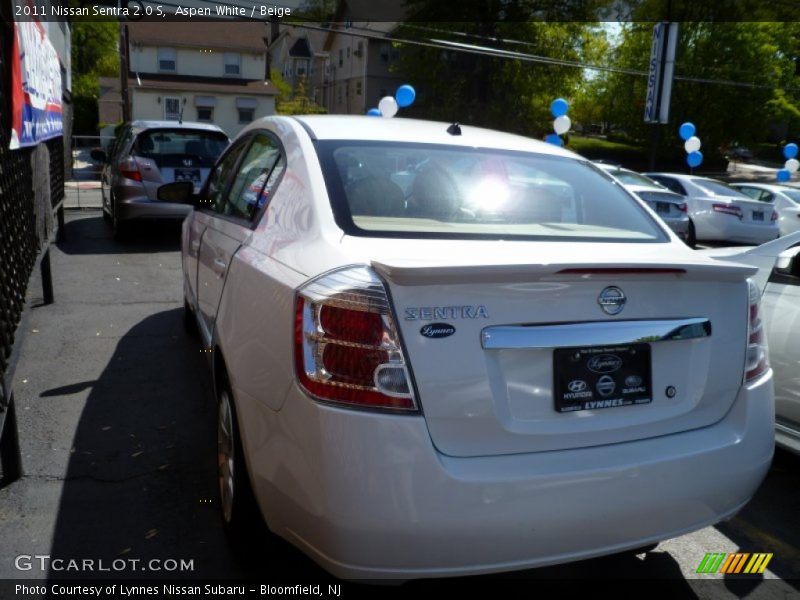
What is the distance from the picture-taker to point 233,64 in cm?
4512

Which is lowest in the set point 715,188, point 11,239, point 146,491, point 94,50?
point 146,491

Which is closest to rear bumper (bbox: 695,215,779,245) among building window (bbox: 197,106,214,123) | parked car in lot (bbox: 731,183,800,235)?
parked car in lot (bbox: 731,183,800,235)

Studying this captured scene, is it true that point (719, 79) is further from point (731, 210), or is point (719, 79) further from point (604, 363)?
point (604, 363)

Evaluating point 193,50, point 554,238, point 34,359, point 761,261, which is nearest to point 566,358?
point 554,238

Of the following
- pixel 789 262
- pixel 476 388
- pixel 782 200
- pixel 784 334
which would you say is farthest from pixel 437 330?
pixel 782 200

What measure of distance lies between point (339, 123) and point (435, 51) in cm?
4182

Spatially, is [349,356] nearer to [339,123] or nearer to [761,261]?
[339,123]

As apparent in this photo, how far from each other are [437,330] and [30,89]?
13.1 ft

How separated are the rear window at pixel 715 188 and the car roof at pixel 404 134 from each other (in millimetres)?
12657

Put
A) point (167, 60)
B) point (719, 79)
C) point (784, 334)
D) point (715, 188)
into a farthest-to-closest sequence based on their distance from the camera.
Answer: point (167, 60) → point (719, 79) → point (715, 188) → point (784, 334)

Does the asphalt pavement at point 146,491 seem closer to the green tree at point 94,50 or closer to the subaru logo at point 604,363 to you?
the subaru logo at point 604,363

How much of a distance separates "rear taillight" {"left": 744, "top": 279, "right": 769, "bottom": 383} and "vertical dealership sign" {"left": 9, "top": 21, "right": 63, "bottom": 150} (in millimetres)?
3714

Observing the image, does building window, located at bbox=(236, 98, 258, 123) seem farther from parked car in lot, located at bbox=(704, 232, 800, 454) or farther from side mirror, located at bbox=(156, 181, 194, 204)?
parked car in lot, located at bbox=(704, 232, 800, 454)

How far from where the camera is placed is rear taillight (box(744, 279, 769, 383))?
8.93 ft
